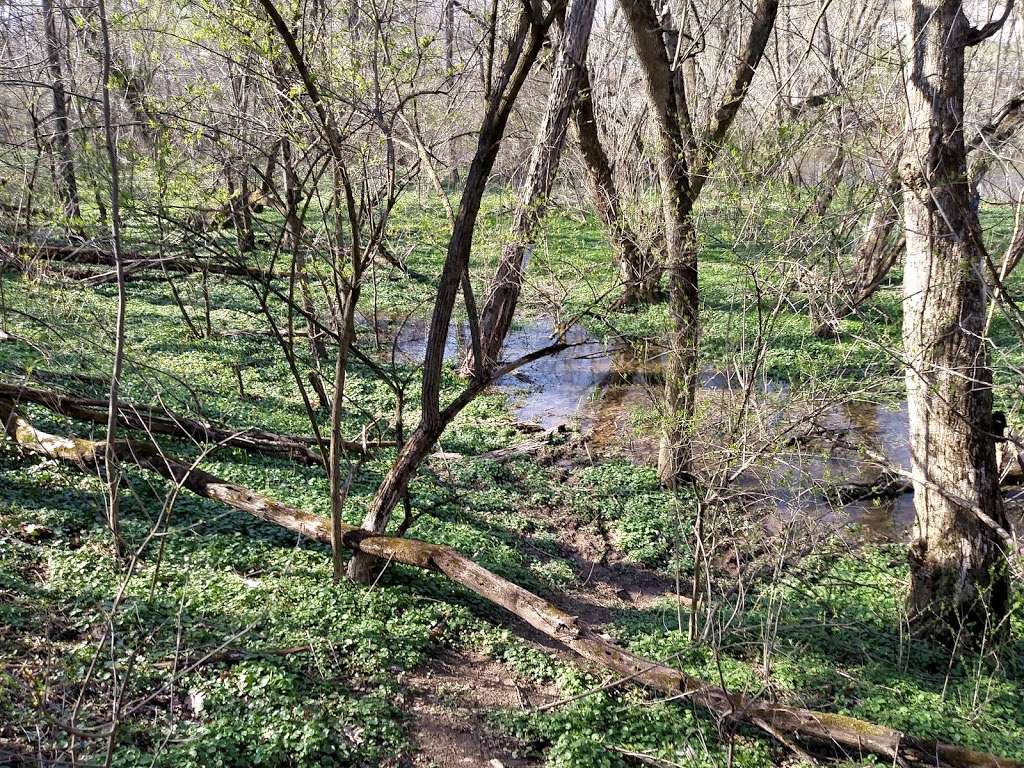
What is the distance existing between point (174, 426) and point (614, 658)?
183 inches

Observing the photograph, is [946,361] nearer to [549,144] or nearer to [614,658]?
[614,658]

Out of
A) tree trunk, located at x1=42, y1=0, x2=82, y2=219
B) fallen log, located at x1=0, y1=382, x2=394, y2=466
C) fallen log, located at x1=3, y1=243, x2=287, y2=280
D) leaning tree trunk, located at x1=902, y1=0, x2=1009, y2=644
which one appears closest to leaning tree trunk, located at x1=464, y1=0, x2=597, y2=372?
fallen log, located at x1=0, y1=382, x2=394, y2=466

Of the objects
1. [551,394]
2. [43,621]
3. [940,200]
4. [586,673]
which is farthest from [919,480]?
[551,394]

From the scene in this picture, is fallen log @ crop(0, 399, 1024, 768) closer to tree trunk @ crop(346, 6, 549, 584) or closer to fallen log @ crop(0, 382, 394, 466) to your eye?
tree trunk @ crop(346, 6, 549, 584)

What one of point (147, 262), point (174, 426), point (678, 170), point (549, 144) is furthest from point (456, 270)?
point (549, 144)

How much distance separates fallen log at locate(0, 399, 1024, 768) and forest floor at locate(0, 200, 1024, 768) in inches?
7.7

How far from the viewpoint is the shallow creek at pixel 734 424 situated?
5.52 meters

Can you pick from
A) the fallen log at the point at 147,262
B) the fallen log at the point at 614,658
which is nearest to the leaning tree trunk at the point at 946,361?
the fallen log at the point at 614,658

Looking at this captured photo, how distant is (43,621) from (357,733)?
1.89 metres

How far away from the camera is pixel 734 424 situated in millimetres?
5523

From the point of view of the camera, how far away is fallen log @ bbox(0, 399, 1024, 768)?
4.34 metres

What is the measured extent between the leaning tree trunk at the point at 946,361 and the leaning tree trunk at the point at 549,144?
3.80 metres

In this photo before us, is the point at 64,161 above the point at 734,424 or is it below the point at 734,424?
above

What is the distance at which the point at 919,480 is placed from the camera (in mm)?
5754
